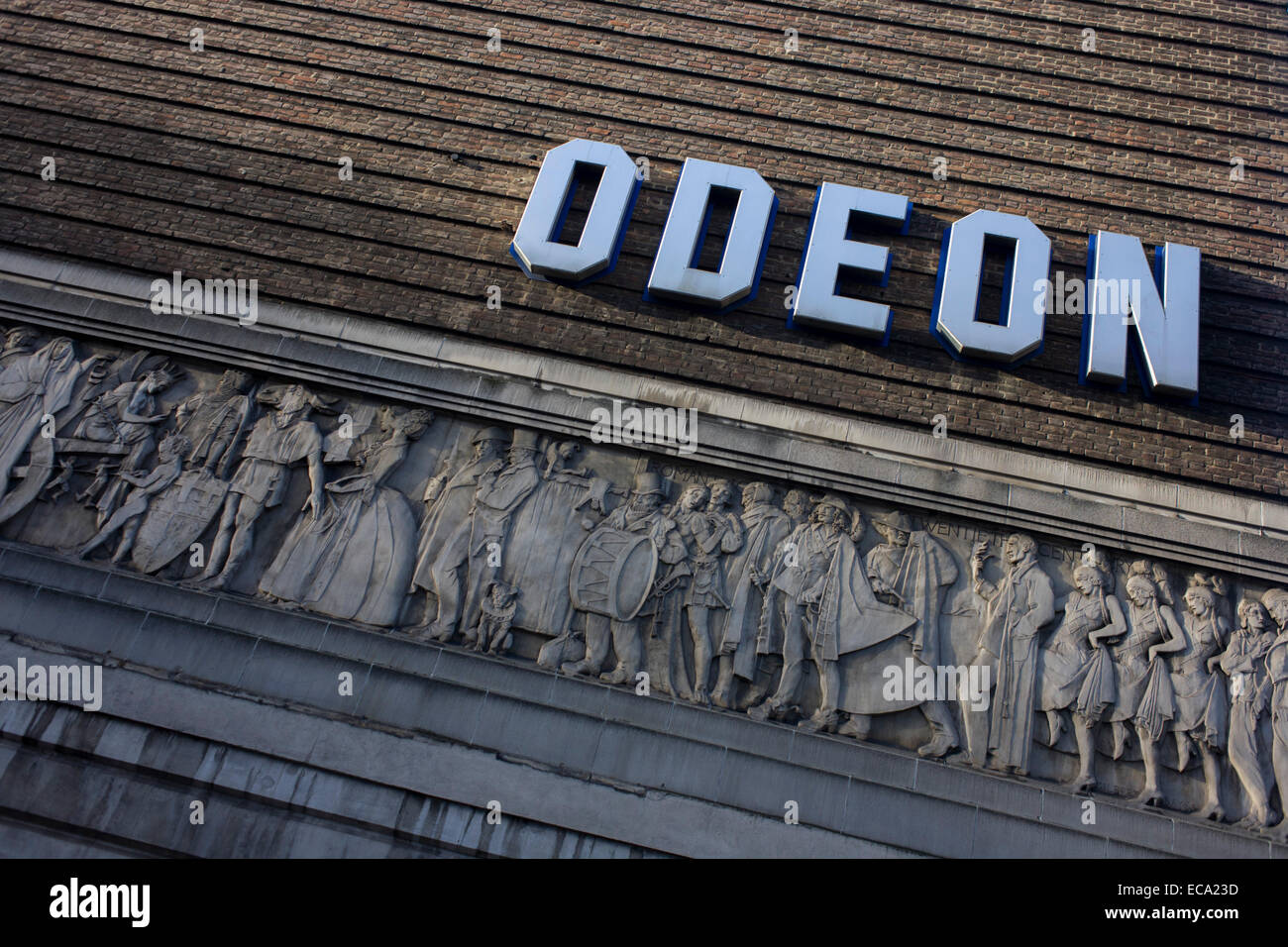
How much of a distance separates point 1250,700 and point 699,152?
29.1 feet

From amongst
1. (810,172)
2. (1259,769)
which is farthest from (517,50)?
(1259,769)

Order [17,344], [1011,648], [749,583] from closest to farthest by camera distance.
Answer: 1. [1011,648]
2. [749,583]
3. [17,344]

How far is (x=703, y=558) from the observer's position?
32.1 feet

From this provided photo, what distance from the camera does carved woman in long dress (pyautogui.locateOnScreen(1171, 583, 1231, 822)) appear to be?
8.84 meters

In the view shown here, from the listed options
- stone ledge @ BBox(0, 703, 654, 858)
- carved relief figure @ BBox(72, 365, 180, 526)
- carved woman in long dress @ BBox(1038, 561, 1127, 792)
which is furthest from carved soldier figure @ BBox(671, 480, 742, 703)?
carved relief figure @ BBox(72, 365, 180, 526)

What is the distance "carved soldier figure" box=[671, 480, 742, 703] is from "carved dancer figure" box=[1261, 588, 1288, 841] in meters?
5.22

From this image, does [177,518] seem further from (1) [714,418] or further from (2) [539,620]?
(1) [714,418]

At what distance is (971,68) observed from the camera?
43.0 feet

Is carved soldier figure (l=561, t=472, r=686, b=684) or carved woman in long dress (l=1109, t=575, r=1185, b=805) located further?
carved soldier figure (l=561, t=472, r=686, b=684)

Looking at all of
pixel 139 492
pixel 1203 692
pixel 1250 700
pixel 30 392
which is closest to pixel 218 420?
pixel 139 492

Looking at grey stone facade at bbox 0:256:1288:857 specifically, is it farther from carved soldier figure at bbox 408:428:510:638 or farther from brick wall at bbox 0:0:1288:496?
brick wall at bbox 0:0:1288:496
